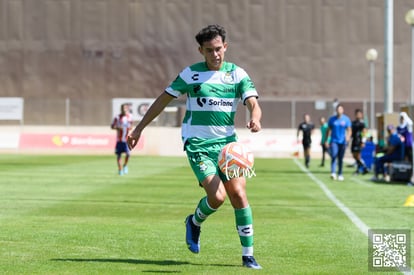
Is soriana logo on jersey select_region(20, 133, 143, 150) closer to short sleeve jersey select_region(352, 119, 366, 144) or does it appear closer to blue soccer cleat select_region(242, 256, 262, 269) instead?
short sleeve jersey select_region(352, 119, 366, 144)

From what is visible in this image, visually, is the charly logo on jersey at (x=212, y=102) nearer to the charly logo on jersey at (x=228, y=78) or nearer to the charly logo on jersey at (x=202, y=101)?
the charly logo on jersey at (x=202, y=101)

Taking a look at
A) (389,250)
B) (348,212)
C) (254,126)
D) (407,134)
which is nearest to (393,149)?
(407,134)

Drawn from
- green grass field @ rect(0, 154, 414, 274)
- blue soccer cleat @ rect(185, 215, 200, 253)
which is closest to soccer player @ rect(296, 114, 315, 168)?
green grass field @ rect(0, 154, 414, 274)

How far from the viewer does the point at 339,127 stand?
26.5 metres

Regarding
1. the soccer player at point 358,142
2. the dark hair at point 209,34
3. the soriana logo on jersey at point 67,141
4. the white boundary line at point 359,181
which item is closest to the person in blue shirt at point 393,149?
the white boundary line at point 359,181

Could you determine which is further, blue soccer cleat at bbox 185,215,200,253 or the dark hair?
blue soccer cleat at bbox 185,215,200,253

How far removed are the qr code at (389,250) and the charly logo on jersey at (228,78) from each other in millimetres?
2187

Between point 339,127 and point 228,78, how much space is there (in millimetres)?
17824

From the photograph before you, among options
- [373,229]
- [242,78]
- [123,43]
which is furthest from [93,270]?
[123,43]

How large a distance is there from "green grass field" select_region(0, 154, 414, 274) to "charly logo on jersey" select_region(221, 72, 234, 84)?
1.74m

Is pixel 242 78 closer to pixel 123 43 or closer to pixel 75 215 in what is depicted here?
pixel 75 215

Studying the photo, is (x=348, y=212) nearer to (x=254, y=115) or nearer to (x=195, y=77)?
(x=195, y=77)

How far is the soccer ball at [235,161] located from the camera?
8.55 meters

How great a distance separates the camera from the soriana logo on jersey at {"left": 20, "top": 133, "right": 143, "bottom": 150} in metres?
48.4
